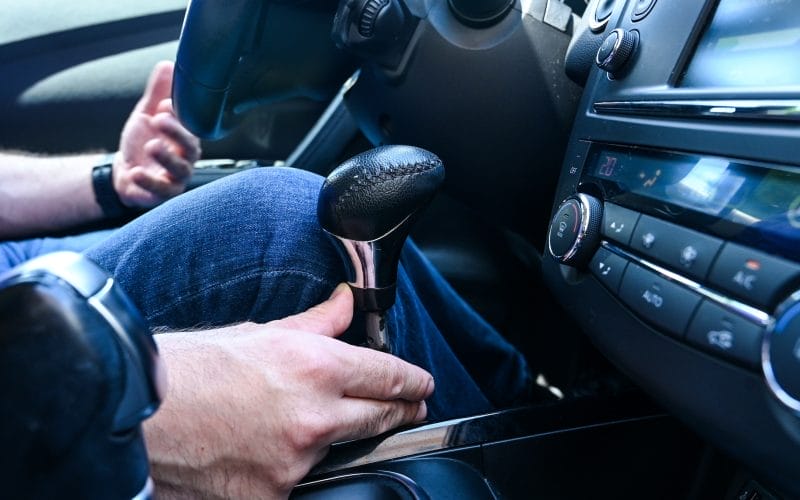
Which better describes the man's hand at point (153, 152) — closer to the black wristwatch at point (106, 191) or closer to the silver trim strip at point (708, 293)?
the black wristwatch at point (106, 191)

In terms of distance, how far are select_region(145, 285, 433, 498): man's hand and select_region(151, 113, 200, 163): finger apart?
2.25 feet

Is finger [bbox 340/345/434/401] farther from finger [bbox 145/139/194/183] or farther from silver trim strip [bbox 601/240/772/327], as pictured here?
finger [bbox 145/139/194/183]

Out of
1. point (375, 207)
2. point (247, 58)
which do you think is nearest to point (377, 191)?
point (375, 207)

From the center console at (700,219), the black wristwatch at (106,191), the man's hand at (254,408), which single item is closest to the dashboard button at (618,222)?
the center console at (700,219)

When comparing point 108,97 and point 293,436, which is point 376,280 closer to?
point 293,436

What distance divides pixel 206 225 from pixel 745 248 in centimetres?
46

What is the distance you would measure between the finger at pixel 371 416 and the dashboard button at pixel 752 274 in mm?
263

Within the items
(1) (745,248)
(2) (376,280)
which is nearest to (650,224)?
(1) (745,248)

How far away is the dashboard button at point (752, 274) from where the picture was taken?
15.4 inches

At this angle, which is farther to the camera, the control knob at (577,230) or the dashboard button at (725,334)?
the control knob at (577,230)

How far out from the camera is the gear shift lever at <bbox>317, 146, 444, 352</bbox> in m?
0.53

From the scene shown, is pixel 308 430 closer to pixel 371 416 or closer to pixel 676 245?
pixel 371 416

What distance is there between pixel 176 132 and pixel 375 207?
0.72 meters

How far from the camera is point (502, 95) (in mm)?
783
